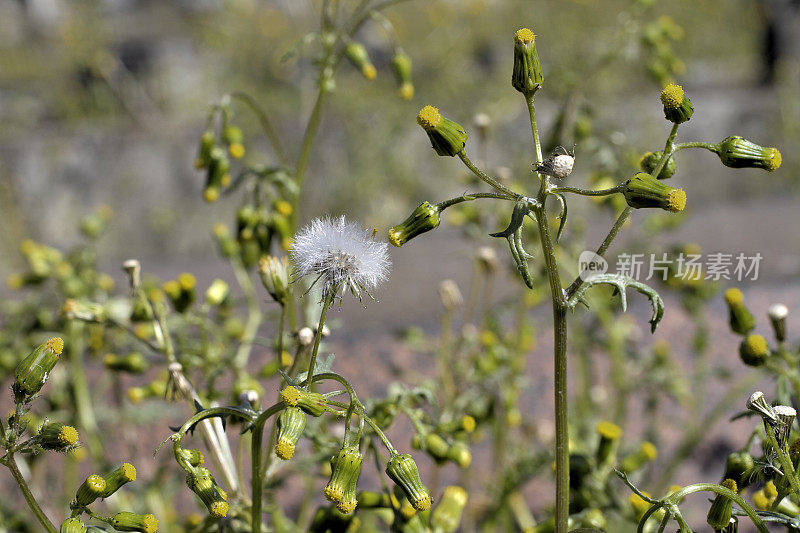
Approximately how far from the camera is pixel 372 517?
59.3 inches

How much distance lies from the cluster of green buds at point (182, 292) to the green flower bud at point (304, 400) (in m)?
0.53

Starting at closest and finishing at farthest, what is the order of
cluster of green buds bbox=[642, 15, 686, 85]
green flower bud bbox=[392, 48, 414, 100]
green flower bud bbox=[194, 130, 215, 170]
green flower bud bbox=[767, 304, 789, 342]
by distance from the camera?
green flower bud bbox=[767, 304, 789, 342]
green flower bud bbox=[194, 130, 215, 170]
green flower bud bbox=[392, 48, 414, 100]
cluster of green buds bbox=[642, 15, 686, 85]

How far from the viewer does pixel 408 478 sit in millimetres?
737

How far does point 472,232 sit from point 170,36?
5796 mm

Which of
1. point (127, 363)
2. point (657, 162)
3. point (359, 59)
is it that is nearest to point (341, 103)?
point (359, 59)

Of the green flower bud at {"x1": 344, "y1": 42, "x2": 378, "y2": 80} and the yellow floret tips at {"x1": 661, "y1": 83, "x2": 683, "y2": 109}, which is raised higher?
the green flower bud at {"x1": 344, "y1": 42, "x2": 378, "y2": 80}

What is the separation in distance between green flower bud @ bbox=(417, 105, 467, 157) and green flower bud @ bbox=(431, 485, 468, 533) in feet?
1.90

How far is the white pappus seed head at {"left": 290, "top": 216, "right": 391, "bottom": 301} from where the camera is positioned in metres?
0.76

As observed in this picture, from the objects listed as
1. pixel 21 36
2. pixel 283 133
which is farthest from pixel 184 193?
pixel 21 36

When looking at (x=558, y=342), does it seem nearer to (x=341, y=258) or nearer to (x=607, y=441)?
(x=341, y=258)

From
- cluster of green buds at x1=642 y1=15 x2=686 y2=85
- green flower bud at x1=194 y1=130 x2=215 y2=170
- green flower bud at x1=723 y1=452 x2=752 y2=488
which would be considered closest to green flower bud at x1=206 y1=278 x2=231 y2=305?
green flower bud at x1=194 y1=130 x2=215 y2=170

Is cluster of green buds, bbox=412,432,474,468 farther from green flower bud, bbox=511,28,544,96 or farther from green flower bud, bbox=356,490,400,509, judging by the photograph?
green flower bud, bbox=511,28,544,96

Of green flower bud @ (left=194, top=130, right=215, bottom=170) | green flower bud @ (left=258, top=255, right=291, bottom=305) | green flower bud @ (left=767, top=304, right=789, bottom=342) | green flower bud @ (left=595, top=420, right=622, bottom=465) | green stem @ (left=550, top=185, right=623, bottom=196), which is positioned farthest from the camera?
green flower bud @ (left=194, top=130, right=215, bottom=170)

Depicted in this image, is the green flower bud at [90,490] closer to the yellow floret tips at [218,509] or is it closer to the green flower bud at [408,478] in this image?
the yellow floret tips at [218,509]
